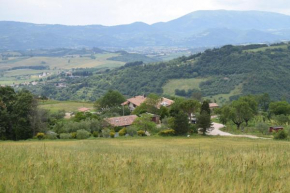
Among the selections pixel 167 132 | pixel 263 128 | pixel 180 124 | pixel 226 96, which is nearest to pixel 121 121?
pixel 167 132

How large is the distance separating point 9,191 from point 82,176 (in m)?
1.23

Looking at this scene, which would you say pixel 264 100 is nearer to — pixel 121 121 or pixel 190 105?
pixel 190 105

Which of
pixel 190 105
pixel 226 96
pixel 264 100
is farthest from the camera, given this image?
pixel 226 96

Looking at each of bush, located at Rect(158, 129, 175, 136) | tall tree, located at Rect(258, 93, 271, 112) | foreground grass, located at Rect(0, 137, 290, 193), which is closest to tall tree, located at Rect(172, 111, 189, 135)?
bush, located at Rect(158, 129, 175, 136)

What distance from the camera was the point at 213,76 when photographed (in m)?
147

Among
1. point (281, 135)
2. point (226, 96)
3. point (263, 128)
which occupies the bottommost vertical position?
point (226, 96)

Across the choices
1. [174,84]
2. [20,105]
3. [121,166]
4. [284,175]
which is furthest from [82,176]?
[174,84]

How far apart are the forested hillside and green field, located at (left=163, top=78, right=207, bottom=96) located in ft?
4.45

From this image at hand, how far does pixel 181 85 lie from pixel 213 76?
1720cm

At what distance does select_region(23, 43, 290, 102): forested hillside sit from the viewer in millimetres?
123062

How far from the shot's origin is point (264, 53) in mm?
154000

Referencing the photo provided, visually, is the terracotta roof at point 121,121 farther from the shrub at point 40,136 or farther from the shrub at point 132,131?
the shrub at point 40,136

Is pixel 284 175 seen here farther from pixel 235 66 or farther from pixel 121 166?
pixel 235 66

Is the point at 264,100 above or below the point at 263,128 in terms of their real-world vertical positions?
→ below
